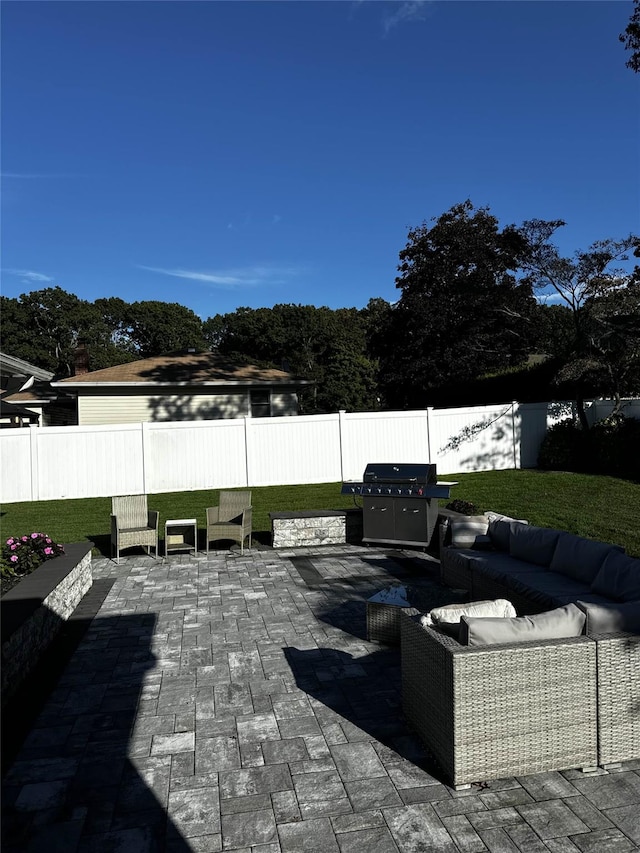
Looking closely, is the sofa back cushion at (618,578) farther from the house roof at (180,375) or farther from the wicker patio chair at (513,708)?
the house roof at (180,375)

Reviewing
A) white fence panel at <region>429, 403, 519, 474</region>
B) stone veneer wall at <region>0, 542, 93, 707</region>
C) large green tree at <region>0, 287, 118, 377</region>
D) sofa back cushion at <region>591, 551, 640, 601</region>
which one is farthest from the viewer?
large green tree at <region>0, 287, 118, 377</region>

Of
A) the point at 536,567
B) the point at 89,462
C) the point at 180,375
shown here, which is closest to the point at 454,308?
the point at 180,375

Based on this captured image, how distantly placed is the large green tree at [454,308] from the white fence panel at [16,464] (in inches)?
640

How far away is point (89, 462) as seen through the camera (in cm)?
1569

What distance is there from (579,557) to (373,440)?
11.1m

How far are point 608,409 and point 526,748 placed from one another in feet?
49.8

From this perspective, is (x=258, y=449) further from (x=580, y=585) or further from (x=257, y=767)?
(x=257, y=767)

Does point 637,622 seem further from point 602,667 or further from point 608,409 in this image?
point 608,409

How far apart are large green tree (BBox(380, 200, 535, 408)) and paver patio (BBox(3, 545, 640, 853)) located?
1921cm

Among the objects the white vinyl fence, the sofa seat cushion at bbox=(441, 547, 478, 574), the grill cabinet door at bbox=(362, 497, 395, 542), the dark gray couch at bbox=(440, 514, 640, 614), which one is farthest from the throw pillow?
the white vinyl fence

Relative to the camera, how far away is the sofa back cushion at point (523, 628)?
136 inches

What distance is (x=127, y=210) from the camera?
22.6 metres

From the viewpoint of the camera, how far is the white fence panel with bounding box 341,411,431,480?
16.6 meters

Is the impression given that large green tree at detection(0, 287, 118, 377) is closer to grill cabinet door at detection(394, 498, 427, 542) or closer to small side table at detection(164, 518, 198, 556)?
small side table at detection(164, 518, 198, 556)
